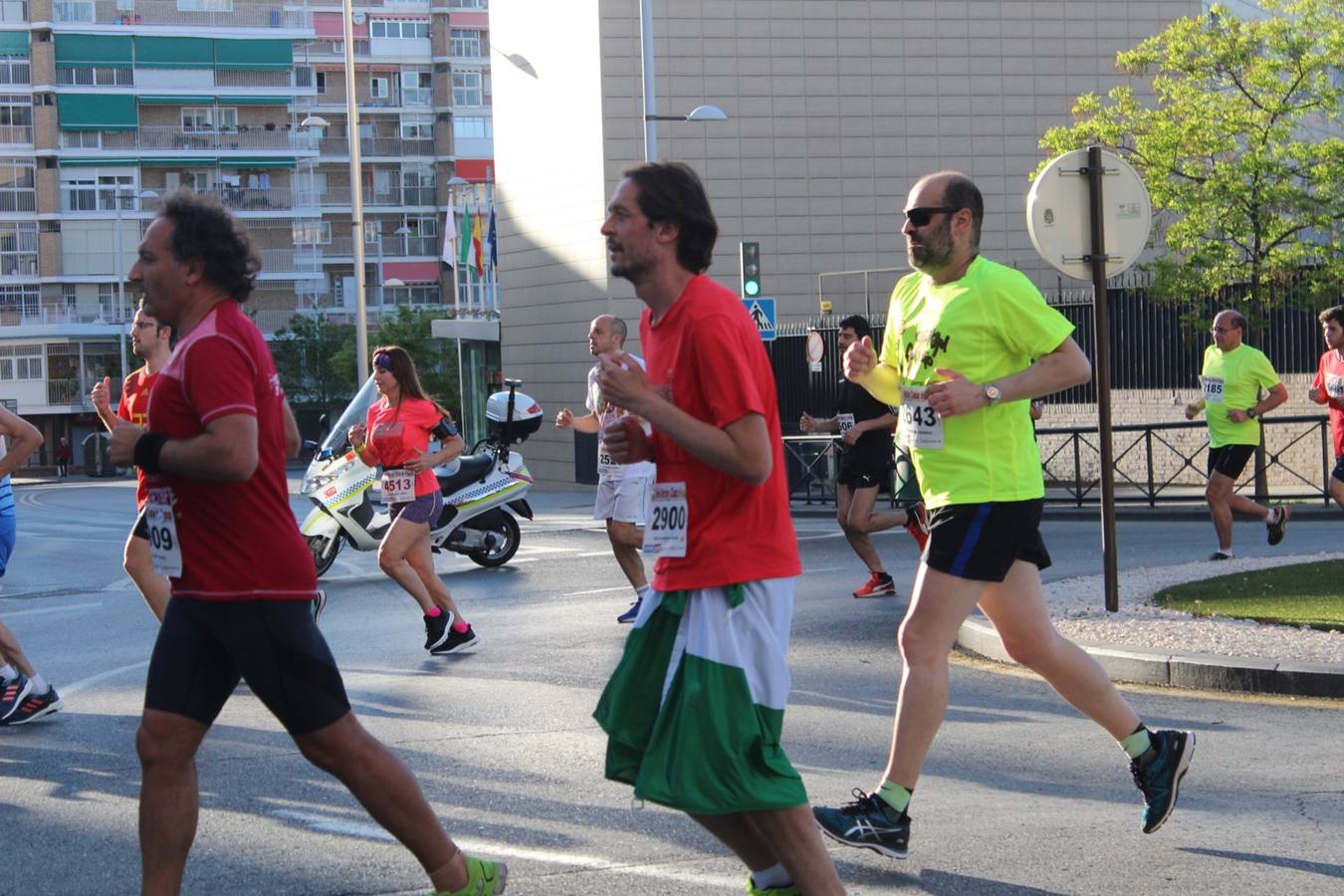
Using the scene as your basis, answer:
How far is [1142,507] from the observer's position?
20.6 meters

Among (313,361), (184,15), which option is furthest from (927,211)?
(184,15)

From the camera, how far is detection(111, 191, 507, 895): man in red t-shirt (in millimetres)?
4379

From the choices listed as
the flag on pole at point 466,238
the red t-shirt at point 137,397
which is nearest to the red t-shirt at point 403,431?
the red t-shirt at point 137,397

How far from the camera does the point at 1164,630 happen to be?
369 inches

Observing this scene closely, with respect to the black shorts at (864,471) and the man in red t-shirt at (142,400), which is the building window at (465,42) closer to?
the black shorts at (864,471)

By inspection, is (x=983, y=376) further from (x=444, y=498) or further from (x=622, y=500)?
(x=444, y=498)

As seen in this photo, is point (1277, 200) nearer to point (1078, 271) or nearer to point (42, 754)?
point (1078, 271)

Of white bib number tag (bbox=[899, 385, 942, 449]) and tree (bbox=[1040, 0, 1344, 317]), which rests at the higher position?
tree (bbox=[1040, 0, 1344, 317])

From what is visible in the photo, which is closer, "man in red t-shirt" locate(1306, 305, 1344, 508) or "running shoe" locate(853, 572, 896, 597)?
"running shoe" locate(853, 572, 896, 597)

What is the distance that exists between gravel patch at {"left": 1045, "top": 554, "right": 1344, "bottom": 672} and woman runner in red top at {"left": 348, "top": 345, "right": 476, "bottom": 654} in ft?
11.7

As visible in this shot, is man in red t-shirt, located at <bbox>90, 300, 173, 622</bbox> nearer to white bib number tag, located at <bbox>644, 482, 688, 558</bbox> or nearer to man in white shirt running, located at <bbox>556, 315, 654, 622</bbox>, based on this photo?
man in white shirt running, located at <bbox>556, 315, 654, 622</bbox>

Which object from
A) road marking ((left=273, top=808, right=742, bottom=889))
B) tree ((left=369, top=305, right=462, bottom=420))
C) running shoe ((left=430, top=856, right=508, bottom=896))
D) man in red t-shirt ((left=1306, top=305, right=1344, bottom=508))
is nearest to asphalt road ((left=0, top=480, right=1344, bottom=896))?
road marking ((left=273, top=808, right=742, bottom=889))

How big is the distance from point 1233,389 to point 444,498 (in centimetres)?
674

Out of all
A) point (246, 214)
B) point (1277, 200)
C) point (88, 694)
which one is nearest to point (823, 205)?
point (1277, 200)
